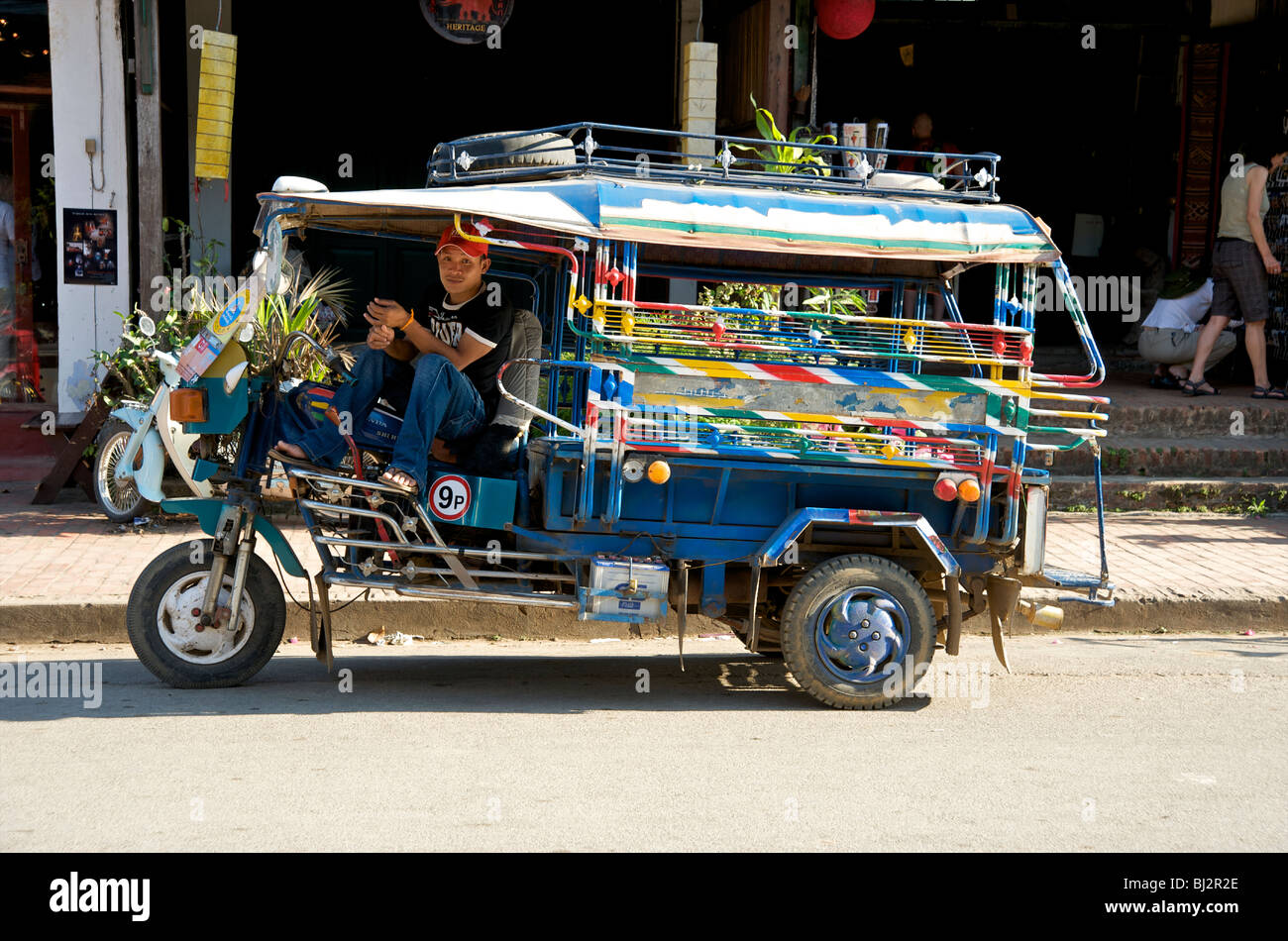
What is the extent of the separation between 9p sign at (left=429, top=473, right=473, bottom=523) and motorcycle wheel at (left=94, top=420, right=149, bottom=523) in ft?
12.1

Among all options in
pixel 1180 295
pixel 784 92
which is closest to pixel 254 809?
pixel 784 92

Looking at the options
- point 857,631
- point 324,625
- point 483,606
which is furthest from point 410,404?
point 857,631

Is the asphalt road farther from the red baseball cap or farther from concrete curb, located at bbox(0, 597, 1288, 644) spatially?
the red baseball cap

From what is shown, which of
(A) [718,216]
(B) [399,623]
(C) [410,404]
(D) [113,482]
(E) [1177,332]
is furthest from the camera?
(E) [1177,332]

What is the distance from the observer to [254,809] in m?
4.04

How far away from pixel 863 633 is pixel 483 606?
229cm

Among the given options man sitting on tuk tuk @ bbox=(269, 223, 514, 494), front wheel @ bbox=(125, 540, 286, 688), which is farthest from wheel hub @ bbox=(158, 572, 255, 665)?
man sitting on tuk tuk @ bbox=(269, 223, 514, 494)

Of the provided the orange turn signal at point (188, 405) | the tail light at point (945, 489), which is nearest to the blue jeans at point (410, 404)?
the orange turn signal at point (188, 405)

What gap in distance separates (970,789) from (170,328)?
6.58 m

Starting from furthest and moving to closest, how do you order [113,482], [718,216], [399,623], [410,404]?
[113,482], [399,623], [410,404], [718,216]

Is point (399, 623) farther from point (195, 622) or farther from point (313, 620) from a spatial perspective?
point (195, 622)

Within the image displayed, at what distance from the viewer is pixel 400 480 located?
5.22 metres

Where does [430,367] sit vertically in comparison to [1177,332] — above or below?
below
